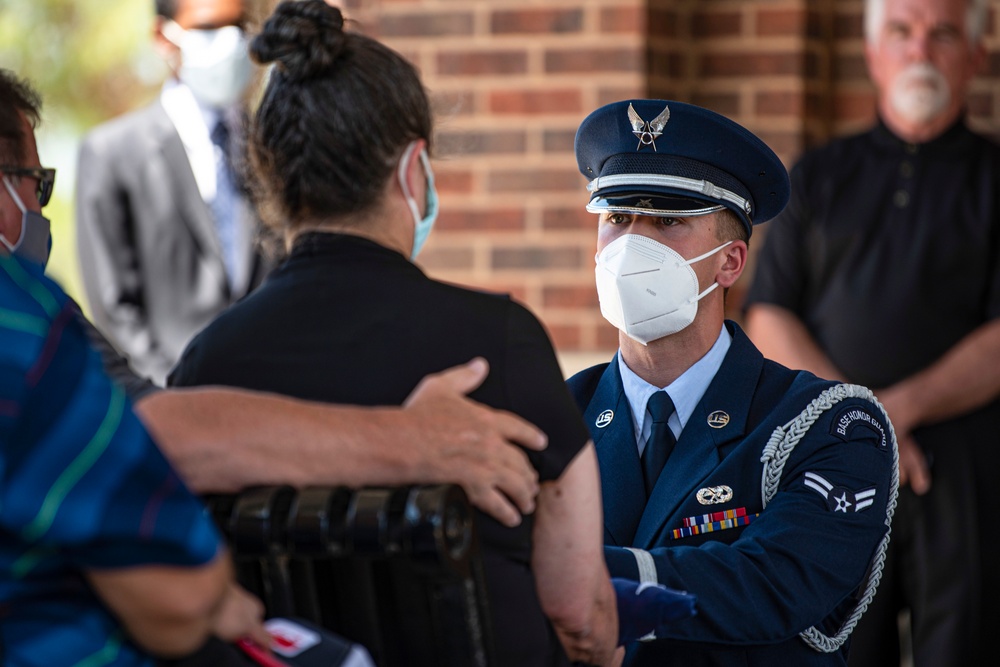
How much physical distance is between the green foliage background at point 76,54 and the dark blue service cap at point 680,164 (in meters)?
9.58

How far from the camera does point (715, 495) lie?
Result: 88.3 inches

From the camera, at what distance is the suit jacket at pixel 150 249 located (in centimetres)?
433

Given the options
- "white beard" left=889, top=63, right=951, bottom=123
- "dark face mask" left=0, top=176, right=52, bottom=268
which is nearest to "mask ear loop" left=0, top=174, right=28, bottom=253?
"dark face mask" left=0, top=176, right=52, bottom=268

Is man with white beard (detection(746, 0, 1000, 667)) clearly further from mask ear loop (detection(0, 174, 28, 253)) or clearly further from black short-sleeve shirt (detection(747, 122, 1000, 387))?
mask ear loop (detection(0, 174, 28, 253))

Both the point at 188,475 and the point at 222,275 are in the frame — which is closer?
the point at 188,475

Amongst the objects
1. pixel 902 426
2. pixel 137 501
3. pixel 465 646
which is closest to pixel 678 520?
pixel 465 646

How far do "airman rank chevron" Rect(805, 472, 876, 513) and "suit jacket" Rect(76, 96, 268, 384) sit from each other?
8.32 ft

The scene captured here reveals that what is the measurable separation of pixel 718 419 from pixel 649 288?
0.27 m

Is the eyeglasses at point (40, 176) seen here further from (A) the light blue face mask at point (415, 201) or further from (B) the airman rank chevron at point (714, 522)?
(B) the airman rank chevron at point (714, 522)

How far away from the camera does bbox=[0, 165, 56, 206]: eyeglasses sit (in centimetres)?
237

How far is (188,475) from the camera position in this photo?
1.56m

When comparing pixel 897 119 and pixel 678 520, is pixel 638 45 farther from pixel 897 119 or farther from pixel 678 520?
pixel 678 520

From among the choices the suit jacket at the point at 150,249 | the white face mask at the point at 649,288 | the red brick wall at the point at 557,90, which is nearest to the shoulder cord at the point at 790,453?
the white face mask at the point at 649,288

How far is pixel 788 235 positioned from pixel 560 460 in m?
2.53
